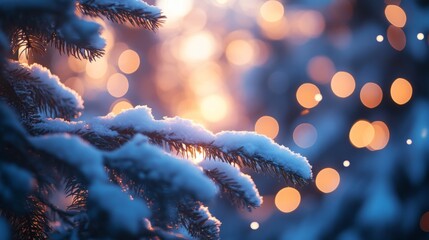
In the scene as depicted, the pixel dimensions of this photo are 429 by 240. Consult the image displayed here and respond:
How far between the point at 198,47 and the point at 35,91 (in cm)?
768

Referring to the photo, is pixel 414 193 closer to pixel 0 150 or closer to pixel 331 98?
pixel 331 98

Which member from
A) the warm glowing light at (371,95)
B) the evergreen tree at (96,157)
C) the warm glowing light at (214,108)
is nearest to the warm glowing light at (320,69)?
the warm glowing light at (371,95)

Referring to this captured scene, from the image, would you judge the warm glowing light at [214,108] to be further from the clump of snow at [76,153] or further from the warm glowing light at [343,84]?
the clump of snow at [76,153]

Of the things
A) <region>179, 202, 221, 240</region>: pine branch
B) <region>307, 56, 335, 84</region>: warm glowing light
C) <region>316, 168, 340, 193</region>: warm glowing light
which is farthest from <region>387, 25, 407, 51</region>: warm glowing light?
<region>179, 202, 221, 240</region>: pine branch

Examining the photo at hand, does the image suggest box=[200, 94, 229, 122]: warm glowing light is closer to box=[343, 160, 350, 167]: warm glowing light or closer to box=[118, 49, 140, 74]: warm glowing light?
box=[118, 49, 140, 74]: warm glowing light

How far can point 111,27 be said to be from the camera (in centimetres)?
963

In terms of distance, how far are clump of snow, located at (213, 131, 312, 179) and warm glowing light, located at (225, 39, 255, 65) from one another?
6383 millimetres

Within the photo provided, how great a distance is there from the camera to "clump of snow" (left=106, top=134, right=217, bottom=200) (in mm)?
1182

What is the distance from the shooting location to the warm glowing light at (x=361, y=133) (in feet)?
21.3

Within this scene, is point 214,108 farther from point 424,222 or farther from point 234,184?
point 234,184

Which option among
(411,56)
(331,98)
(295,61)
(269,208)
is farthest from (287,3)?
(269,208)

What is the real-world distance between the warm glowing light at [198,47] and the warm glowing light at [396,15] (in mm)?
3450

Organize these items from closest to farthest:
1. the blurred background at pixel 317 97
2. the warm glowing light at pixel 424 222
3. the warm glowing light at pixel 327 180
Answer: the warm glowing light at pixel 424 222 → the blurred background at pixel 317 97 → the warm glowing light at pixel 327 180

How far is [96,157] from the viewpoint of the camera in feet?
3.91
